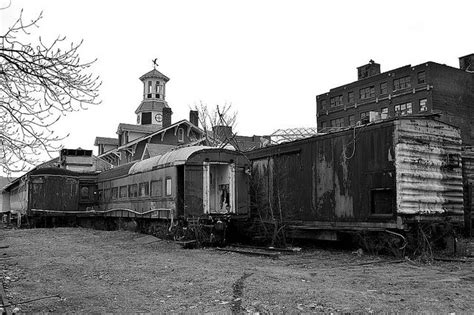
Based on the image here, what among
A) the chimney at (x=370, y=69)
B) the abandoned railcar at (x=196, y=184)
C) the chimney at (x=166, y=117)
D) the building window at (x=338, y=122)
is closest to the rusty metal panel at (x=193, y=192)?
the abandoned railcar at (x=196, y=184)

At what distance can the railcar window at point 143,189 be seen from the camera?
1967 cm

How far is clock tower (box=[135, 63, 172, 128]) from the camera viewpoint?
53.8m

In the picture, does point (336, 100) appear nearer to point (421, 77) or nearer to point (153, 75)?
point (421, 77)

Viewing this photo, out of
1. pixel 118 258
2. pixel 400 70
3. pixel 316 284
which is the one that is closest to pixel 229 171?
pixel 118 258

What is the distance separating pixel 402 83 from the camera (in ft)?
164

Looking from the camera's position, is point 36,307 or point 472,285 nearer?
point 36,307

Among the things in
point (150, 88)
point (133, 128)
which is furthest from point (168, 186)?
point (150, 88)

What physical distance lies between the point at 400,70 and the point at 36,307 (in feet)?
158

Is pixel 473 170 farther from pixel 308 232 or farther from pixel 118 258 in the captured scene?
pixel 118 258

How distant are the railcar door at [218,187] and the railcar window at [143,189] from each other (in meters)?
3.18

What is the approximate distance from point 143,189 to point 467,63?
46467 millimetres

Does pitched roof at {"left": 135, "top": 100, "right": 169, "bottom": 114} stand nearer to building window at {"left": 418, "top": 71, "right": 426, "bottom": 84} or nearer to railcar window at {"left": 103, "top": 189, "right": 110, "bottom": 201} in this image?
building window at {"left": 418, "top": 71, "right": 426, "bottom": 84}

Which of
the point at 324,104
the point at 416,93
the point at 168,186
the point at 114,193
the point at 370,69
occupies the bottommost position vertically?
the point at 114,193

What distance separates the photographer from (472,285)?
8734 millimetres
